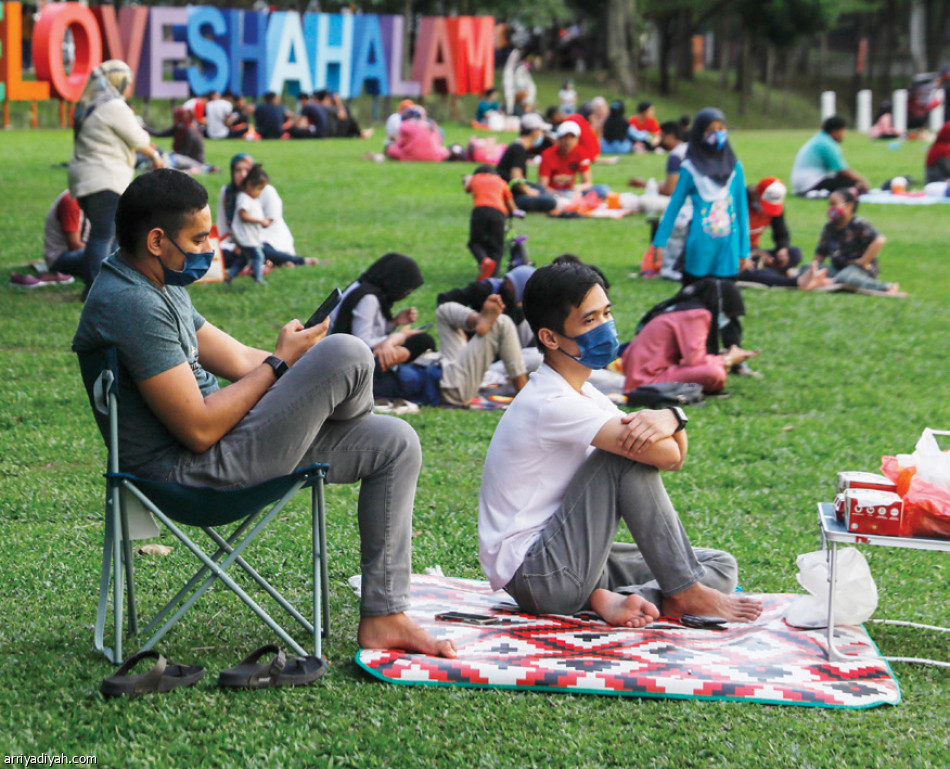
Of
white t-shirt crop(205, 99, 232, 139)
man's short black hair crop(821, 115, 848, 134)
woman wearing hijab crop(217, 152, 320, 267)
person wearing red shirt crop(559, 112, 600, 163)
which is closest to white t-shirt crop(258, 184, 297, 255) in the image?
woman wearing hijab crop(217, 152, 320, 267)

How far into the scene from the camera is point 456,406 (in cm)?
742

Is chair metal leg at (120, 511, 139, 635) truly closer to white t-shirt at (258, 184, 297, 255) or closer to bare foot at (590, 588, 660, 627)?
bare foot at (590, 588, 660, 627)

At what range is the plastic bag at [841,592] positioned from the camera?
12.4ft

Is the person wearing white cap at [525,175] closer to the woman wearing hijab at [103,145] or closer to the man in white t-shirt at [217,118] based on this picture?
the woman wearing hijab at [103,145]

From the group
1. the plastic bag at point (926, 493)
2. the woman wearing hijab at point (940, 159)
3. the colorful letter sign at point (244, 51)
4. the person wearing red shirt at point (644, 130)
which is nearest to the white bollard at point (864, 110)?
the colorful letter sign at point (244, 51)

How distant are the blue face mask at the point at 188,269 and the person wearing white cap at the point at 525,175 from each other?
1075 cm

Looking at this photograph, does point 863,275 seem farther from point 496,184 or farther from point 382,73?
point 382,73

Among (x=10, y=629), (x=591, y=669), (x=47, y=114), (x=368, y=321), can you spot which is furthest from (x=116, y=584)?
(x=47, y=114)

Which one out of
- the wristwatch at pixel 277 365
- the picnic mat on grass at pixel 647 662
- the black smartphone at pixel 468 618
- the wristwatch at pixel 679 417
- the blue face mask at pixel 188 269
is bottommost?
the picnic mat on grass at pixel 647 662

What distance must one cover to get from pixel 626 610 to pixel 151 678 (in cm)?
144

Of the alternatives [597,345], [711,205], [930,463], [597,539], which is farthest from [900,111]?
[597,539]

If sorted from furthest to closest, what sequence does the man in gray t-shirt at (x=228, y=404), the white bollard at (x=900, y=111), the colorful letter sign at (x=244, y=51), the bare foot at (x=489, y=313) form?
the white bollard at (x=900, y=111) < the colorful letter sign at (x=244, y=51) < the bare foot at (x=489, y=313) < the man in gray t-shirt at (x=228, y=404)

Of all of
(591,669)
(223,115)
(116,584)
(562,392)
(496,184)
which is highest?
(223,115)

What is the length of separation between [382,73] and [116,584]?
29.6m
